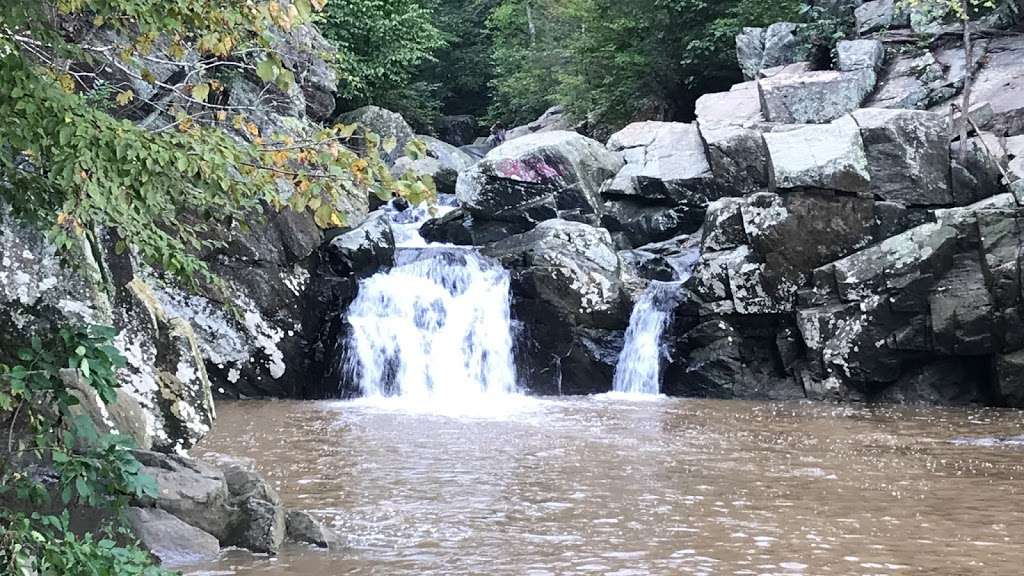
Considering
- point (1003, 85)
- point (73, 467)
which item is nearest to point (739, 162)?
point (1003, 85)

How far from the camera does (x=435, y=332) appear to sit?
1719 cm

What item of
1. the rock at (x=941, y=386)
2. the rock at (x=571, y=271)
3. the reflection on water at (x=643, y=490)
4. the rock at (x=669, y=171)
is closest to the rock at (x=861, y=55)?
the rock at (x=669, y=171)

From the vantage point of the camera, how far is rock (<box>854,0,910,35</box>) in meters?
22.5

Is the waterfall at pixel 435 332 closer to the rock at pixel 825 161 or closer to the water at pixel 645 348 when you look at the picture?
the water at pixel 645 348

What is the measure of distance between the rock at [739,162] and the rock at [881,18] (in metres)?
6.29

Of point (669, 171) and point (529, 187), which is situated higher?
point (669, 171)

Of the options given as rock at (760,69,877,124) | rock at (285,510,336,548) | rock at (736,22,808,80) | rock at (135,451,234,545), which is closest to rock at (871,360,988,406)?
rock at (760,69,877,124)

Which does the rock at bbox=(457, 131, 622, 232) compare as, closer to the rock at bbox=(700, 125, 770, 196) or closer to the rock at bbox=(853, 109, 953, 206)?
the rock at bbox=(700, 125, 770, 196)

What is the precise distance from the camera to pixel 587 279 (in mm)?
16812

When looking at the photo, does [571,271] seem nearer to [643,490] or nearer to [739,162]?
[739,162]

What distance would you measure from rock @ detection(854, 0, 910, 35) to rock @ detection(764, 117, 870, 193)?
757 cm


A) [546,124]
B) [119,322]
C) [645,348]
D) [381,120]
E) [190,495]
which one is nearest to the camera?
[190,495]

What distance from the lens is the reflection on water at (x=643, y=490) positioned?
6.56 meters

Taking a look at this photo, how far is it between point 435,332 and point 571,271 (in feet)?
8.46
